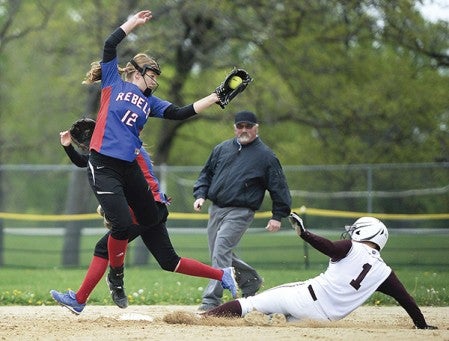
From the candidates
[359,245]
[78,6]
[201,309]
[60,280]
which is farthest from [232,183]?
[78,6]

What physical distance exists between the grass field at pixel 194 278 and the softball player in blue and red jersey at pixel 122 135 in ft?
10.1

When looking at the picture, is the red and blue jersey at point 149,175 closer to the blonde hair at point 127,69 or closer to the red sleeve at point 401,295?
the blonde hair at point 127,69

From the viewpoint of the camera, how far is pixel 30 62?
34375 mm

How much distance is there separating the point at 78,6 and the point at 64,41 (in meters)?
1.00

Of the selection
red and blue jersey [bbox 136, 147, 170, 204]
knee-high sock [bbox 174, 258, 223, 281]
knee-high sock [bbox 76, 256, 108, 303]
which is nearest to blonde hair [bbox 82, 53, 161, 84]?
red and blue jersey [bbox 136, 147, 170, 204]

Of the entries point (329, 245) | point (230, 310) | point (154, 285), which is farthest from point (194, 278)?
point (329, 245)

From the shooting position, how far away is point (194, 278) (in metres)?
15.1

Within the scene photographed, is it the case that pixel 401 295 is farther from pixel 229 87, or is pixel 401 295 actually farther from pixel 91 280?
pixel 91 280

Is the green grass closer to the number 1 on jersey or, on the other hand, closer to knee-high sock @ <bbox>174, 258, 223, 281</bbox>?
knee-high sock @ <bbox>174, 258, 223, 281</bbox>

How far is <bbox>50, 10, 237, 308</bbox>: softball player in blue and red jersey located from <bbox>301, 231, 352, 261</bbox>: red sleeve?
152cm

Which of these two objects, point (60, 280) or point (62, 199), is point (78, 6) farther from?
point (60, 280)

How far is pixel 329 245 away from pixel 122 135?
202cm

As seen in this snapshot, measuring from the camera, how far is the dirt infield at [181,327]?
782 cm

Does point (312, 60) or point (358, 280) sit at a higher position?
point (312, 60)
